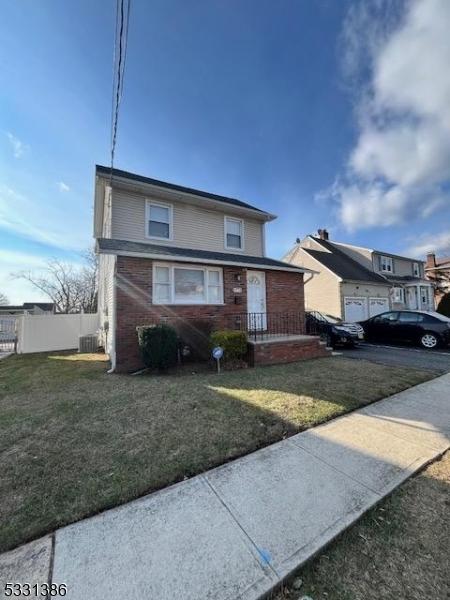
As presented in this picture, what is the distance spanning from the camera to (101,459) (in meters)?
3.05

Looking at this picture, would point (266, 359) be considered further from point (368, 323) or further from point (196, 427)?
point (368, 323)

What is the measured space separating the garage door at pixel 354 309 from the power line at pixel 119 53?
16272 millimetres

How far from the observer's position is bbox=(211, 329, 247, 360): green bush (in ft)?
24.2

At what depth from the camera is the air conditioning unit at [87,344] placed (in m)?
11.7

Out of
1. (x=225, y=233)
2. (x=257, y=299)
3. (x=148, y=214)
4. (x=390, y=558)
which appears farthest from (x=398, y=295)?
(x=390, y=558)

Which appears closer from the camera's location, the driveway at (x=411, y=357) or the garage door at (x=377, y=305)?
the driveway at (x=411, y=357)

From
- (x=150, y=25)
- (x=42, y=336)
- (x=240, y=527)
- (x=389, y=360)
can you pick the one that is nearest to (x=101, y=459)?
(x=240, y=527)

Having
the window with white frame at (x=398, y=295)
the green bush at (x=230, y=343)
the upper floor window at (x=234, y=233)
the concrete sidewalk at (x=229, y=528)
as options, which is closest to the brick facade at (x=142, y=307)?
the green bush at (x=230, y=343)

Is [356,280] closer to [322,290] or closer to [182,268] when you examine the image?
[322,290]

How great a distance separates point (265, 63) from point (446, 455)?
10517mm

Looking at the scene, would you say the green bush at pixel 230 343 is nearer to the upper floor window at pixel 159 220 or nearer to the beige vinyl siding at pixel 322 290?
the upper floor window at pixel 159 220

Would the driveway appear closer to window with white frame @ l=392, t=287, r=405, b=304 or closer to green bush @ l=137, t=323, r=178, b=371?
green bush @ l=137, t=323, r=178, b=371

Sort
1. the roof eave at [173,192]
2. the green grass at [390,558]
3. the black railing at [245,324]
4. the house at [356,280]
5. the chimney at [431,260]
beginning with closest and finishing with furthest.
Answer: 1. the green grass at [390,558]
2. the black railing at [245,324]
3. the roof eave at [173,192]
4. the house at [356,280]
5. the chimney at [431,260]

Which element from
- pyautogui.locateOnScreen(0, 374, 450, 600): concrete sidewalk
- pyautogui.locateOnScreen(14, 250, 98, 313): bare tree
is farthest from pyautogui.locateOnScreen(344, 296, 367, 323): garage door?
pyautogui.locateOnScreen(14, 250, 98, 313): bare tree
